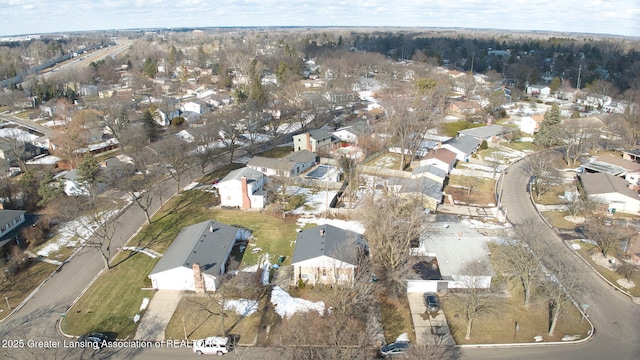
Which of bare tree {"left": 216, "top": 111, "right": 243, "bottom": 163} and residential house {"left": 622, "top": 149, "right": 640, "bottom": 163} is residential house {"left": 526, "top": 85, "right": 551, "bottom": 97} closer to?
residential house {"left": 622, "top": 149, "right": 640, "bottom": 163}

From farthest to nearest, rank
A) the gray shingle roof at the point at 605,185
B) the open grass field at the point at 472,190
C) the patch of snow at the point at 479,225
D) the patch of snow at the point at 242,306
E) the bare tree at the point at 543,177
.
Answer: the bare tree at the point at 543,177
the open grass field at the point at 472,190
the gray shingle roof at the point at 605,185
the patch of snow at the point at 479,225
the patch of snow at the point at 242,306

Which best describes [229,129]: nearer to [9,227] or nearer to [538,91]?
[9,227]

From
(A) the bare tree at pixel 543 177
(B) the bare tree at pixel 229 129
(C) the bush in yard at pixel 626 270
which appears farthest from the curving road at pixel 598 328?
(B) the bare tree at pixel 229 129

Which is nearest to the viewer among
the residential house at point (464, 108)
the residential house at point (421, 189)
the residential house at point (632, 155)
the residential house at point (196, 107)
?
the residential house at point (421, 189)

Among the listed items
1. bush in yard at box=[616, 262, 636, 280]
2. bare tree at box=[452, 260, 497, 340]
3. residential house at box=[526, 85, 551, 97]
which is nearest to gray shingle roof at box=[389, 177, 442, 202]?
bare tree at box=[452, 260, 497, 340]

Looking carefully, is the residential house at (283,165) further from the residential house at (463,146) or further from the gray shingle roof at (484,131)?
the gray shingle roof at (484,131)
